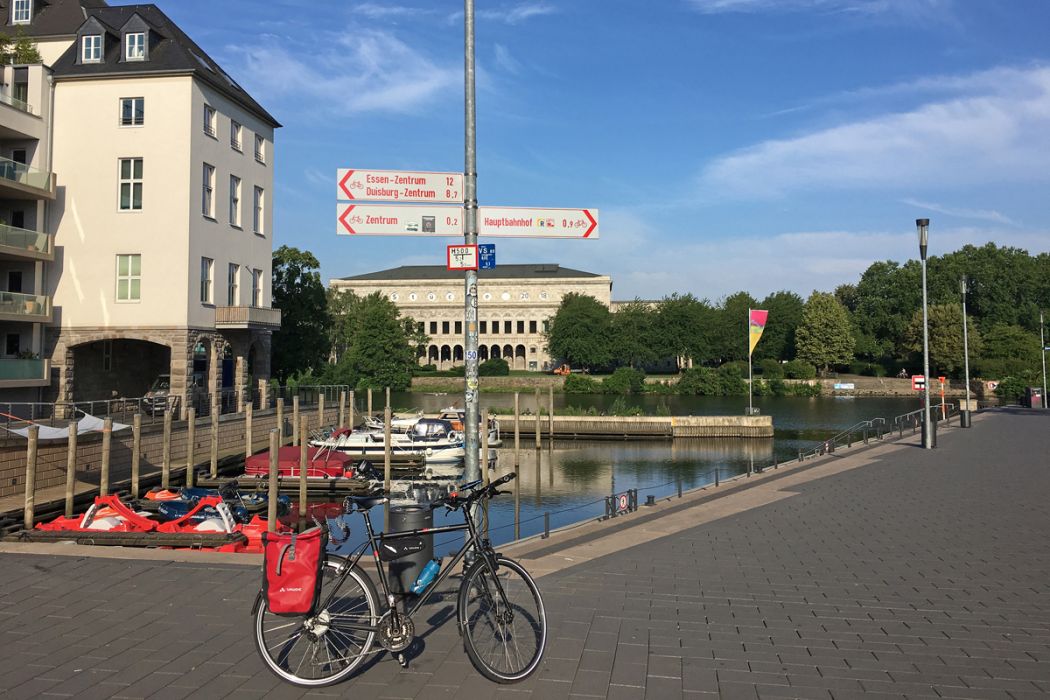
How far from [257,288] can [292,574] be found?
33.5 meters

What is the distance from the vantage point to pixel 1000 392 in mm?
68562

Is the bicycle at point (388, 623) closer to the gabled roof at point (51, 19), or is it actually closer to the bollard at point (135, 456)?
the bollard at point (135, 456)

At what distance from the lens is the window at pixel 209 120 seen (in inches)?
1256

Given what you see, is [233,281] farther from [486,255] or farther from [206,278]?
[486,255]

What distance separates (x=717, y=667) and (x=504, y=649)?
164cm

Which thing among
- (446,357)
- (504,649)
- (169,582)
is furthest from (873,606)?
(446,357)

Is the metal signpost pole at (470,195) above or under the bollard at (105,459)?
above

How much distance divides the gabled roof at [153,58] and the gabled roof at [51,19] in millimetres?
363

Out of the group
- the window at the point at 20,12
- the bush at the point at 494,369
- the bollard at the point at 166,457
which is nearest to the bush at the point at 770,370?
the bush at the point at 494,369

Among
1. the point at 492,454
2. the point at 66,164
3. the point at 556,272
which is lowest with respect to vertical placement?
the point at 492,454

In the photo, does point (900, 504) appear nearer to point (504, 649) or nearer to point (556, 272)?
point (504, 649)

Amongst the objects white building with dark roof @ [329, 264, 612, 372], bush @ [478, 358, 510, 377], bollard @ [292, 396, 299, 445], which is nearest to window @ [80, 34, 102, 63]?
bollard @ [292, 396, 299, 445]

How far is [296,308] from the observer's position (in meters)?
47.0

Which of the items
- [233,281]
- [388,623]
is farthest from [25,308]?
[388,623]
